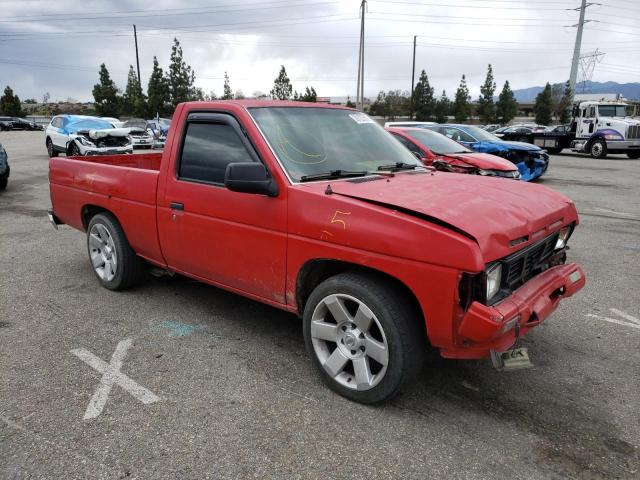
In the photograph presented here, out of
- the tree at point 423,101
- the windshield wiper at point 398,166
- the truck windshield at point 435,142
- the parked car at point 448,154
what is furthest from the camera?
the tree at point 423,101

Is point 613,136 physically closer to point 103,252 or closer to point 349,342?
point 103,252

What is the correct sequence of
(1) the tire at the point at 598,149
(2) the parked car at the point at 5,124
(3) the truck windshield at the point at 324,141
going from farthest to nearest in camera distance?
1. (2) the parked car at the point at 5,124
2. (1) the tire at the point at 598,149
3. (3) the truck windshield at the point at 324,141

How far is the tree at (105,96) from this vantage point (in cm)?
5738

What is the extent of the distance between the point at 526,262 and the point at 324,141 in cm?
165

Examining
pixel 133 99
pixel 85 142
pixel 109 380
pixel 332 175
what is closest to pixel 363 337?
pixel 332 175

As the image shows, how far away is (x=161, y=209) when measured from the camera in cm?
411

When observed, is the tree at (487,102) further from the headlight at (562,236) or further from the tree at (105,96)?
the headlight at (562,236)

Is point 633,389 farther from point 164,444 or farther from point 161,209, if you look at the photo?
point 161,209

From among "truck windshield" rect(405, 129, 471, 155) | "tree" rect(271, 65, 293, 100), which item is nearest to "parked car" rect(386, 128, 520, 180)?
"truck windshield" rect(405, 129, 471, 155)

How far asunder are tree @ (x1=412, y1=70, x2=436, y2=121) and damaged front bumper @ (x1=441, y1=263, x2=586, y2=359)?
202 ft

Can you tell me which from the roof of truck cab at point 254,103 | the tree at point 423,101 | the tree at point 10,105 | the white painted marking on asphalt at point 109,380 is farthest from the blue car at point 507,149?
the tree at point 10,105

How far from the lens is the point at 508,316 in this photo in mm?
2543

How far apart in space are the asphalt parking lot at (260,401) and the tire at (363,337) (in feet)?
0.52

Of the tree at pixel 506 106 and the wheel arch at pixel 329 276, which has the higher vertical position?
the tree at pixel 506 106
